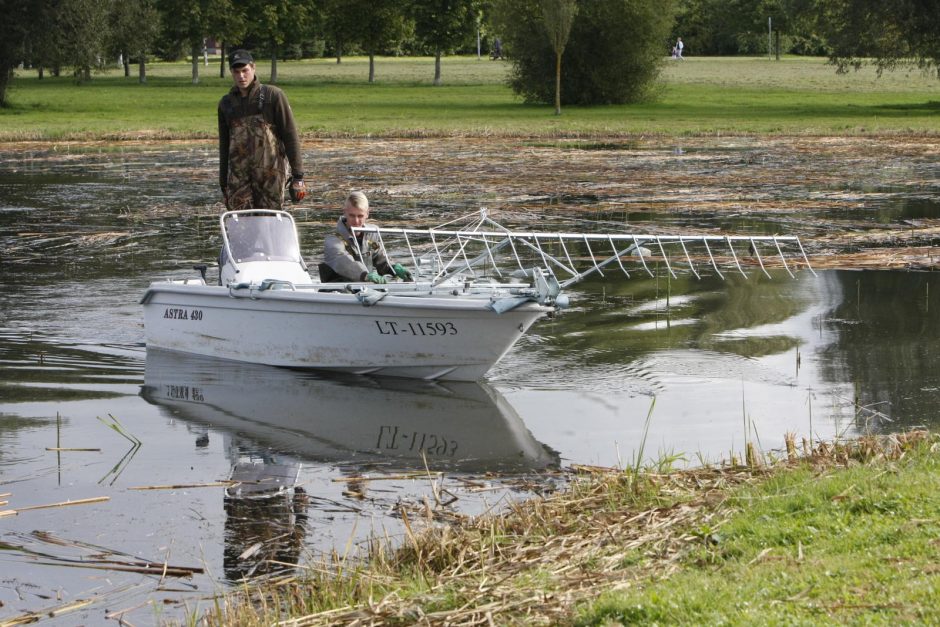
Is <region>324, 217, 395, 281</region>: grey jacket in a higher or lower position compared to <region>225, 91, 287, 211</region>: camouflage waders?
lower

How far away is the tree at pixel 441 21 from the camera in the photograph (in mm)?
75562

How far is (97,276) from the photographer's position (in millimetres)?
17172

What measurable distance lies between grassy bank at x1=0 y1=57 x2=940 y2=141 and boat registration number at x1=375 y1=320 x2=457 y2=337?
3116 centimetres

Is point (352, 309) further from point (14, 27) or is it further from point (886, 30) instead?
point (14, 27)

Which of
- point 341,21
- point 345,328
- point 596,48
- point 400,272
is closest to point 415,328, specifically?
point 345,328

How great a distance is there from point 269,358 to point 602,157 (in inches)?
944

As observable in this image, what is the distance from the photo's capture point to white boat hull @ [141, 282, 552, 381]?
10578mm

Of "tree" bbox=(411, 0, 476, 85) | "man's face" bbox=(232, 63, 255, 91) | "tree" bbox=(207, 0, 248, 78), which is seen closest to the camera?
"man's face" bbox=(232, 63, 255, 91)

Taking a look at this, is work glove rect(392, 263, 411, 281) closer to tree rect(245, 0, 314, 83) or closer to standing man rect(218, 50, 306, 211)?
standing man rect(218, 50, 306, 211)

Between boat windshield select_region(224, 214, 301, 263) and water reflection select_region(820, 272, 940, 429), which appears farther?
boat windshield select_region(224, 214, 301, 263)

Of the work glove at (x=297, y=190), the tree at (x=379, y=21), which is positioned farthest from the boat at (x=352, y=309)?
the tree at (x=379, y=21)

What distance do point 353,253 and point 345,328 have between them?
2.48 ft

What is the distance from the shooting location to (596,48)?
56.1m

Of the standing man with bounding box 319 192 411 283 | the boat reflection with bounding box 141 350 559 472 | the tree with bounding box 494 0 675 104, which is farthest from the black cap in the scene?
the tree with bounding box 494 0 675 104
